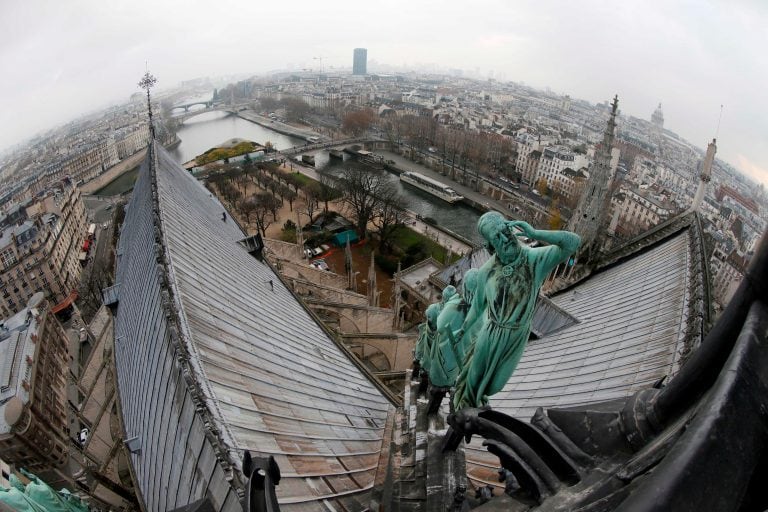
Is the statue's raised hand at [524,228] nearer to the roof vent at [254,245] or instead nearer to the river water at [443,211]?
the roof vent at [254,245]

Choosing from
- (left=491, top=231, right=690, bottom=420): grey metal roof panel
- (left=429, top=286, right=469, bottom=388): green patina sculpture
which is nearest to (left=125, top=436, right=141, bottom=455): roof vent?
(left=429, top=286, right=469, bottom=388): green patina sculpture

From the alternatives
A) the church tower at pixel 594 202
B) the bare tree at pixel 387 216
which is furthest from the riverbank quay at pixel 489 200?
the church tower at pixel 594 202

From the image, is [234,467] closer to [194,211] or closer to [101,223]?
[194,211]

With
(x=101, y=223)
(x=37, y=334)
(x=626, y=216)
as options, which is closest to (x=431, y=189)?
(x=626, y=216)

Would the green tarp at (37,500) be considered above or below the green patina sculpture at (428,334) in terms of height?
below

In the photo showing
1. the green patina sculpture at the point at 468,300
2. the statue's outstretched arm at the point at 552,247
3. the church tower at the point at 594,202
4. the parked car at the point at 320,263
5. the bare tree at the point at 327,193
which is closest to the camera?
the statue's outstretched arm at the point at 552,247

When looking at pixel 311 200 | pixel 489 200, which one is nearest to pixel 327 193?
pixel 311 200
